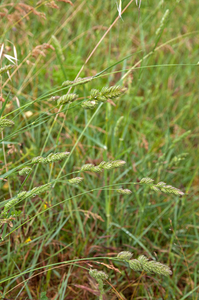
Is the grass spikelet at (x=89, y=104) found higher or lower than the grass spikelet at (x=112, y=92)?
lower

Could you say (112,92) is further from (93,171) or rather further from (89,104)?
(93,171)

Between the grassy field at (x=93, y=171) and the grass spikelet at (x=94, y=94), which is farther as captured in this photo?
the grassy field at (x=93, y=171)

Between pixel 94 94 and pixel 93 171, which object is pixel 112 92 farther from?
pixel 93 171

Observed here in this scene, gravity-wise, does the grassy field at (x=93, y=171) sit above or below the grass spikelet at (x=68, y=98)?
below

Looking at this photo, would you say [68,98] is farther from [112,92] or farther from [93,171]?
[93,171]

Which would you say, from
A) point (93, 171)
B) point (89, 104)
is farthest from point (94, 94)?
point (93, 171)

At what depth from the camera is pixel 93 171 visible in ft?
3.35

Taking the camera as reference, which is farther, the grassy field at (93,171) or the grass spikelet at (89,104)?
the grassy field at (93,171)

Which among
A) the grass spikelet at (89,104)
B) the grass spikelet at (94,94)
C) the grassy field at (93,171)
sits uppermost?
the grass spikelet at (94,94)

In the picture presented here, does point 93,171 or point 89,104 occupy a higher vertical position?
point 89,104

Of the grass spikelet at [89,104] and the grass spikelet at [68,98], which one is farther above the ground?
the grass spikelet at [68,98]

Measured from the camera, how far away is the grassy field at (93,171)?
4.08 feet

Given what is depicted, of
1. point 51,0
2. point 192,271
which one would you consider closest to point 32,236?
point 192,271

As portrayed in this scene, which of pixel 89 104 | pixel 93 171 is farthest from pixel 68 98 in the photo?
pixel 93 171
